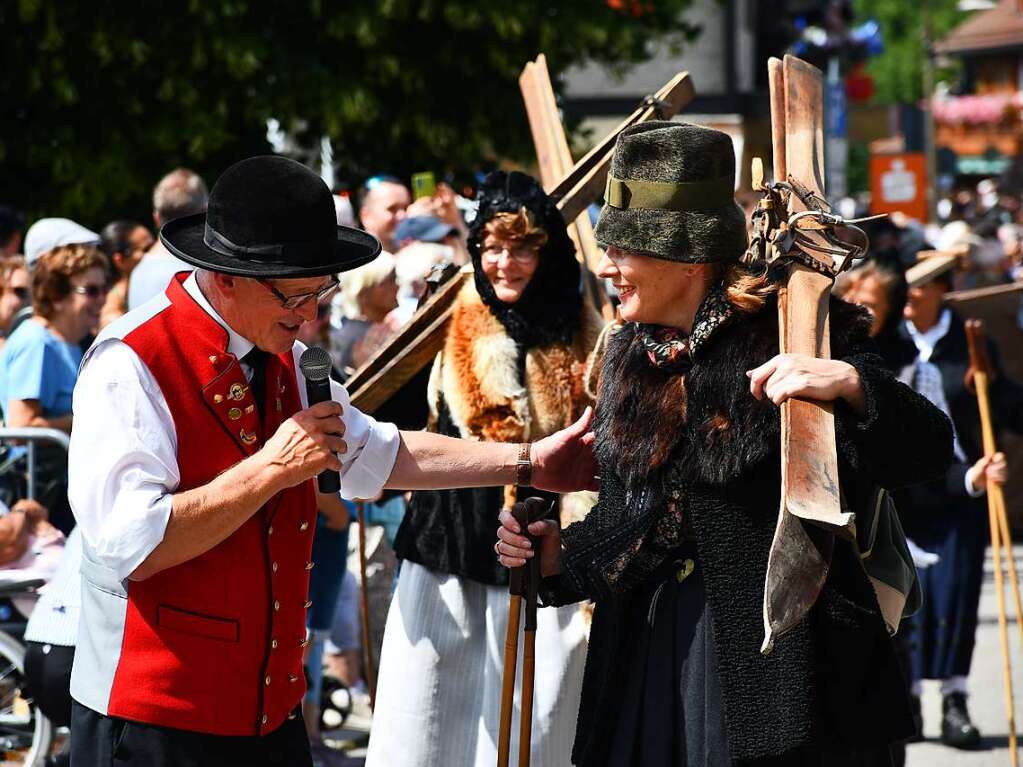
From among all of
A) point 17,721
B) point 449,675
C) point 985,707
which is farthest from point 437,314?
point 985,707

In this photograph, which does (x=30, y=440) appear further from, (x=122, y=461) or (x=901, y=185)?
(x=901, y=185)

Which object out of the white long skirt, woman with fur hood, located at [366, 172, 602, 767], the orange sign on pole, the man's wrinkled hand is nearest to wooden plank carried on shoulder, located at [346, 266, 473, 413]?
woman with fur hood, located at [366, 172, 602, 767]

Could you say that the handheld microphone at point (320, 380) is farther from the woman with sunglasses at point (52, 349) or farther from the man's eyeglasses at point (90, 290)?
the man's eyeglasses at point (90, 290)

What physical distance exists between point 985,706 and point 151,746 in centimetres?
567

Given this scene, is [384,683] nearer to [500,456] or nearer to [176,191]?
[500,456]

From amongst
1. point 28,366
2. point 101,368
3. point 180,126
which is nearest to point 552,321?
point 101,368

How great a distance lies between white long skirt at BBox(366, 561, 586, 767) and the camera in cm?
467

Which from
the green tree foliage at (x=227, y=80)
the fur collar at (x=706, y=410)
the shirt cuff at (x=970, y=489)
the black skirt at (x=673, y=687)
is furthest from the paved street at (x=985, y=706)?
the green tree foliage at (x=227, y=80)

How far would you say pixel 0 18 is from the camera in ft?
37.7

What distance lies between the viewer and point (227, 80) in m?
12.2

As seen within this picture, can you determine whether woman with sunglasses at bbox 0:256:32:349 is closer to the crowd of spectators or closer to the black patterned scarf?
the crowd of spectators

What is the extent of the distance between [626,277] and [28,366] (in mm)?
3731

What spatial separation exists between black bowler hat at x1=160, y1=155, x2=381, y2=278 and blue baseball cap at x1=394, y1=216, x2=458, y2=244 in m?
5.08

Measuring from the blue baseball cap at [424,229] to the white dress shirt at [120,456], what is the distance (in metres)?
5.21
